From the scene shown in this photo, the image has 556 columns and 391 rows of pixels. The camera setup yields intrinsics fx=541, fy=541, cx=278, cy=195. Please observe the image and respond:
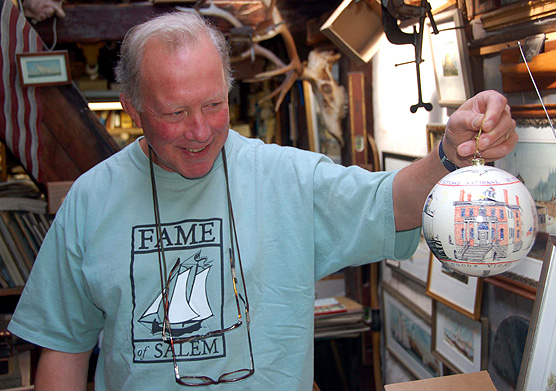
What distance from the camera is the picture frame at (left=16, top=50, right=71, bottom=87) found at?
288 cm

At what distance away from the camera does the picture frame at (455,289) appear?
6.87ft

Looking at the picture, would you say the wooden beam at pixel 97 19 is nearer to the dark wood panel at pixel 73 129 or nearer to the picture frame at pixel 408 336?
the dark wood panel at pixel 73 129

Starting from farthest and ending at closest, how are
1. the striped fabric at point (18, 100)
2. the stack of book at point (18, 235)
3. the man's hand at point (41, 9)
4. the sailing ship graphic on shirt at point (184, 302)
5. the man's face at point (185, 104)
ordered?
the man's hand at point (41, 9) → the stack of book at point (18, 235) → the striped fabric at point (18, 100) → the sailing ship graphic on shirt at point (184, 302) → the man's face at point (185, 104)

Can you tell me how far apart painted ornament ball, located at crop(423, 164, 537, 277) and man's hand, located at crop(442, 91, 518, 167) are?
0.15 feet

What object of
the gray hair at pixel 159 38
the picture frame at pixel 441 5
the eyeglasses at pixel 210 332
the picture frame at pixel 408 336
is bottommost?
the picture frame at pixel 408 336

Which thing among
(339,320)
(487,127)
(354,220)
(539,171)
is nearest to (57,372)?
(354,220)

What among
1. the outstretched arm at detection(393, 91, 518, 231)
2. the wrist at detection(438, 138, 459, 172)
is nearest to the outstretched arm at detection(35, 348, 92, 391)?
the outstretched arm at detection(393, 91, 518, 231)

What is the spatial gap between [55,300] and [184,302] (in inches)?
14.9

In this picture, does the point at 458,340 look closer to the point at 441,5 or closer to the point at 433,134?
the point at 433,134

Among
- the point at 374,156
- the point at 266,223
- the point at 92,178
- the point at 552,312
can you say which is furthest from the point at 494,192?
the point at 374,156

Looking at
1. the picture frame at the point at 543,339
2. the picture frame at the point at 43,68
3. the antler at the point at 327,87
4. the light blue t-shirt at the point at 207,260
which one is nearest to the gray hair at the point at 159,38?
the light blue t-shirt at the point at 207,260

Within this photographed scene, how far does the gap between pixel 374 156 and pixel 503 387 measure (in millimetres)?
1677

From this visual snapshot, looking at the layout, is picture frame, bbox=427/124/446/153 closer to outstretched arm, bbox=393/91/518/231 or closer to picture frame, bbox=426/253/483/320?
picture frame, bbox=426/253/483/320

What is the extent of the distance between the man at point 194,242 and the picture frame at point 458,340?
986 millimetres
